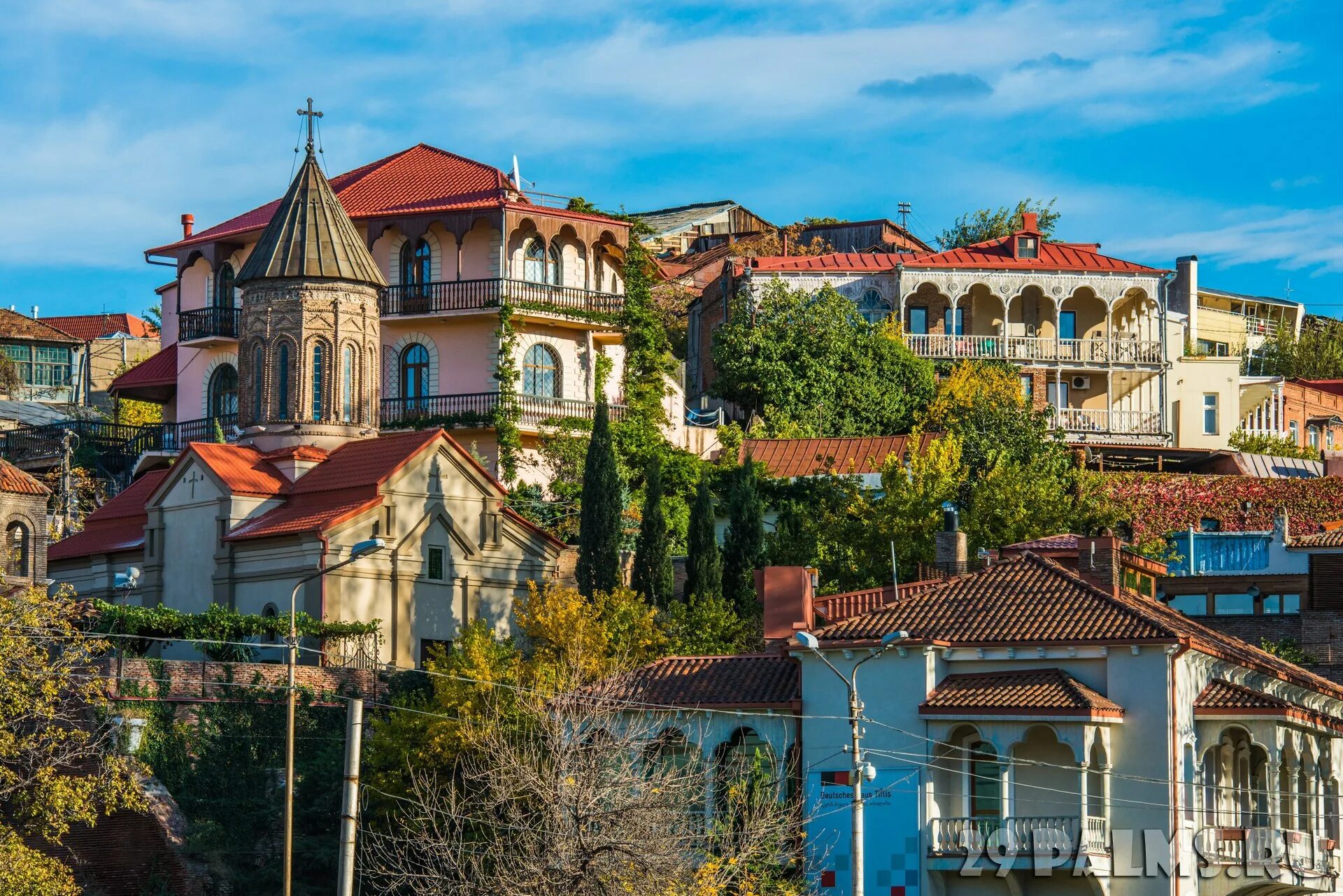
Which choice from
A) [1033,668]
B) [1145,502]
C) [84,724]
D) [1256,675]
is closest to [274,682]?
[84,724]

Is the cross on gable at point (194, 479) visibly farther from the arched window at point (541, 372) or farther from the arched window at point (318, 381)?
the arched window at point (541, 372)

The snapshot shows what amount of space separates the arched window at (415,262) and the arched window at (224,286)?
20.8 feet

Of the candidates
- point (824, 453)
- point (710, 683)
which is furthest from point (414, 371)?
point (710, 683)

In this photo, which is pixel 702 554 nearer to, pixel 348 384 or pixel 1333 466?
pixel 348 384

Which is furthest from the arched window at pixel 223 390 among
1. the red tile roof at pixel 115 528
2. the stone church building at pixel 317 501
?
the stone church building at pixel 317 501

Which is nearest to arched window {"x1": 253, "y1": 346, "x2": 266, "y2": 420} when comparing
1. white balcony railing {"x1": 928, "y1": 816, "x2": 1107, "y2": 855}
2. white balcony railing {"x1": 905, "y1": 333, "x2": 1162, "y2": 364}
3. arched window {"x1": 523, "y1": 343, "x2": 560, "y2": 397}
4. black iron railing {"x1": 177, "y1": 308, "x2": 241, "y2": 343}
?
black iron railing {"x1": 177, "y1": 308, "x2": 241, "y2": 343}

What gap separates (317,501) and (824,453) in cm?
1540

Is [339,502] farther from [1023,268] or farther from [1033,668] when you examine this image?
[1023,268]

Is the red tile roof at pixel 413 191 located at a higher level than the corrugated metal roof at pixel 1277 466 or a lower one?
higher

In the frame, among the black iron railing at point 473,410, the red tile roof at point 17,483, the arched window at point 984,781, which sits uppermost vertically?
the black iron railing at point 473,410

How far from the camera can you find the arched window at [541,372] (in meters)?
63.6

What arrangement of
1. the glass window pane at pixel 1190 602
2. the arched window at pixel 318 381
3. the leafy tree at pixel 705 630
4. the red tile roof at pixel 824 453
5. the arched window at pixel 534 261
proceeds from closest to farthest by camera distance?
the leafy tree at pixel 705 630
the glass window pane at pixel 1190 602
the arched window at pixel 318 381
the red tile roof at pixel 824 453
the arched window at pixel 534 261

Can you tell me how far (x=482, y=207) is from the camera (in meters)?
63.2

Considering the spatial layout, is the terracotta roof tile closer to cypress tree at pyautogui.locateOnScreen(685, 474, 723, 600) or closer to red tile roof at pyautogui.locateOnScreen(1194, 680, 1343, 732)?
cypress tree at pyautogui.locateOnScreen(685, 474, 723, 600)
